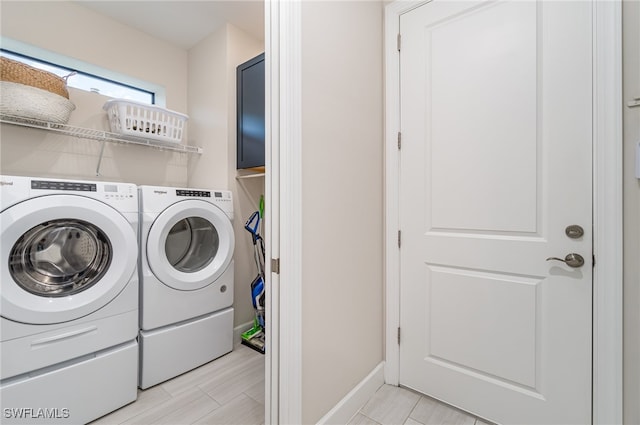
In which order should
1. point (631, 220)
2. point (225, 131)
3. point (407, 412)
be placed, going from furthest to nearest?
point (225, 131) < point (407, 412) < point (631, 220)

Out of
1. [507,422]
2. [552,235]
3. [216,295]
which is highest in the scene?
[552,235]

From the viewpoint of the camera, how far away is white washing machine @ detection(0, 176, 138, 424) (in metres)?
1.19

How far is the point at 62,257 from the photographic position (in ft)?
4.71

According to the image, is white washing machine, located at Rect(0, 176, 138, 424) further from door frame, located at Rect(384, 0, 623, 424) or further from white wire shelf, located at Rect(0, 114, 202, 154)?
door frame, located at Rect(384, 0, 623, 424)

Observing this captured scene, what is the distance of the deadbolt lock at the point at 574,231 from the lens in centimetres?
113

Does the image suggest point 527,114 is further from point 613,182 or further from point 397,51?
point 397,51

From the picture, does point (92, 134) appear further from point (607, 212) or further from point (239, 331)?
point (607, 212)

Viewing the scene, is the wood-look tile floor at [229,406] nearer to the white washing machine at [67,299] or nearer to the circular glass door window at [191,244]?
the white washing machine at [67,299]

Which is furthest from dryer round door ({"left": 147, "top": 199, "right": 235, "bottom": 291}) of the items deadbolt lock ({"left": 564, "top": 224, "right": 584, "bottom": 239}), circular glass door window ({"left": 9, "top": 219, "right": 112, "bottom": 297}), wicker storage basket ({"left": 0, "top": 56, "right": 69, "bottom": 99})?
deadbolt lock ({"left": 564, "top": 224, "right": 584, "bottom": 239})

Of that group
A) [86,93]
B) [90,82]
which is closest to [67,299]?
[86,93]

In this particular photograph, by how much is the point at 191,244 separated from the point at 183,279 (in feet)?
1.10

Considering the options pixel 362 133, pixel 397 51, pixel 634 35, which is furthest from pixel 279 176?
pixel 634 35

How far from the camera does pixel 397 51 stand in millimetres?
1605

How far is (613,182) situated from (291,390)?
1.51 metres
